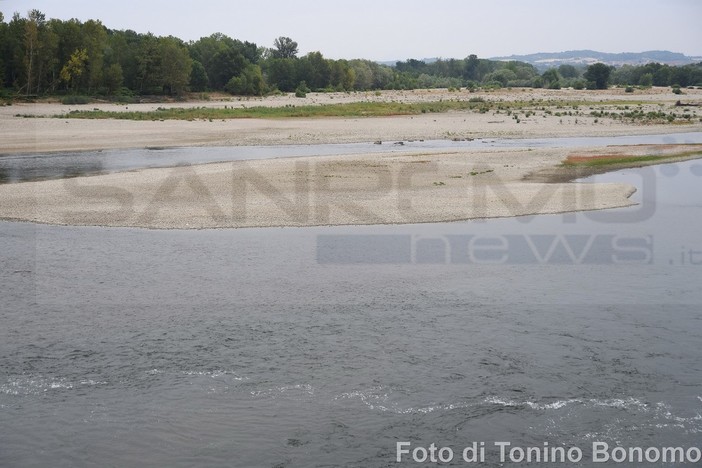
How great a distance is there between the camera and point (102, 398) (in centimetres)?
1212

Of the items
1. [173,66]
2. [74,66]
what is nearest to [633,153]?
[173,66]

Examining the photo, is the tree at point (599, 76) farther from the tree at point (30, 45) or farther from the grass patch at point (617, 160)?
the grass patch at point (617, 160)

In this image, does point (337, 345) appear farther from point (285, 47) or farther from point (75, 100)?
point (285, 47)

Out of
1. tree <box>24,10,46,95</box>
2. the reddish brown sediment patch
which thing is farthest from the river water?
tree <box>24,10,46,95</box>

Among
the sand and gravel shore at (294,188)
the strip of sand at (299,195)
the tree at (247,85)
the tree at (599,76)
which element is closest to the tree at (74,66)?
the tree at (247,85)

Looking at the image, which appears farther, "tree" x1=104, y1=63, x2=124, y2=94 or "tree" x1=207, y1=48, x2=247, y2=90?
"tree" x1=207, y1=48, x2=247, y2=90

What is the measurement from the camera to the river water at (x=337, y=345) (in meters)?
11.0

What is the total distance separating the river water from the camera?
11.0 metres

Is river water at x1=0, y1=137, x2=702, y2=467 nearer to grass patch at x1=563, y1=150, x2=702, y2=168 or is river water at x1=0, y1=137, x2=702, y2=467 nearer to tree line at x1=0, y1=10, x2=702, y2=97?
grass patch at x1=563, y1=150, x2=702, y2=168

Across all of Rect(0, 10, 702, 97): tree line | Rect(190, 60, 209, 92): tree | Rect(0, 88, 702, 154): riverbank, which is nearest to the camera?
Rect(0, 88, 702, 154): riverbank

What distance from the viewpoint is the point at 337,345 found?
1433cm

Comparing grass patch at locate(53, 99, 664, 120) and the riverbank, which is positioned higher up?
grass patch at locate(53, 99, 664, 120)

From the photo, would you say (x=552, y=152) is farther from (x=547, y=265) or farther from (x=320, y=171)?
(x=547, y=265)

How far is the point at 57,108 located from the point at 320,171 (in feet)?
141
